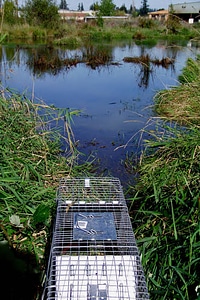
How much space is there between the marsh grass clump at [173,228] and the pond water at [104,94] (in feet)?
2.42

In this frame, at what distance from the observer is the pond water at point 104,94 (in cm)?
350

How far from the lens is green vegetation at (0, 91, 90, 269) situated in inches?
67.2

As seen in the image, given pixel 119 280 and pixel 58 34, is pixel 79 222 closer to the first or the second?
pixel 119 280

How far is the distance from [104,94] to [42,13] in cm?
1381

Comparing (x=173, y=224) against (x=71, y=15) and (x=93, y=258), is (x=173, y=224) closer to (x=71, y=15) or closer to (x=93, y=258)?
(x=93, y=258)

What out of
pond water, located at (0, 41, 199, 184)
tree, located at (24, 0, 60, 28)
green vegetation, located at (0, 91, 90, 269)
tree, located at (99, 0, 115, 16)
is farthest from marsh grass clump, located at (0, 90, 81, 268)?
tree, located at (99, 0, 115, 16)

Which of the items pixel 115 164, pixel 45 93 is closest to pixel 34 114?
pixel 115 164

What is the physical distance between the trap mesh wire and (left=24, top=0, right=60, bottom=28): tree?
1719 centimetres

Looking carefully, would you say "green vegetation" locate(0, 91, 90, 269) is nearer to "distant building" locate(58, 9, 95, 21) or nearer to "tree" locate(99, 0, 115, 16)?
"distant building" locate(58, 9, 95, 21)

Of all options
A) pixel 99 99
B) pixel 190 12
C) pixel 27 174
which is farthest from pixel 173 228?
pixel 190 12

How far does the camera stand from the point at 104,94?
618 cm

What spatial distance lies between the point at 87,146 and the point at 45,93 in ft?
8.62

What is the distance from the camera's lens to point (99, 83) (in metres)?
7.14

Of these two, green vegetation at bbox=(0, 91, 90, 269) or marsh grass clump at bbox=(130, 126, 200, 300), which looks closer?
marsh grass clump at bbox=(130, 126, 200, 300)
